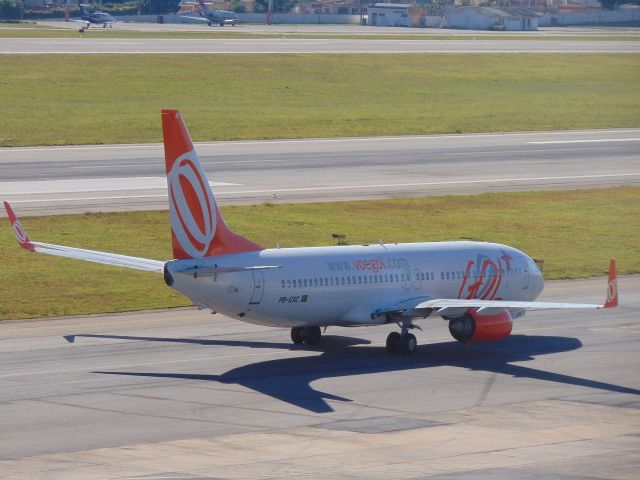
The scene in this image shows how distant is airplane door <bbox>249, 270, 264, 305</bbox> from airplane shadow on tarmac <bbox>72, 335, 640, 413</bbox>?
2.49 m

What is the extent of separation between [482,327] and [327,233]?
26075 millimetres

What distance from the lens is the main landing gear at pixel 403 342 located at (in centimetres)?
4662

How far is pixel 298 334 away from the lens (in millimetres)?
48094

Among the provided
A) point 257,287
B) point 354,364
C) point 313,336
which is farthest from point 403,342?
point 257,287

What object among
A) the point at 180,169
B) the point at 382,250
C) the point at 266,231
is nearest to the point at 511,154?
the point at 266,231

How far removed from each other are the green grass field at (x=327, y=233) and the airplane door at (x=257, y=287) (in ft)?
45.3

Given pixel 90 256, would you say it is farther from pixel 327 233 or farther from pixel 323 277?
pixel 327 233

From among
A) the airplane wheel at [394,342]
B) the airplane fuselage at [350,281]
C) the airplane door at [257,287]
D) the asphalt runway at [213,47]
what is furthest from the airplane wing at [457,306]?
the asphalt runway at [213,47]

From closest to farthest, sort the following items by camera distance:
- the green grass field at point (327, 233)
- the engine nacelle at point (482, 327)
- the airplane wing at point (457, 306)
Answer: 1. the airplane wing at point (457, 306)
2. the engine nacelle at point (482, 327)
3. the green grass field at point (327, 233)

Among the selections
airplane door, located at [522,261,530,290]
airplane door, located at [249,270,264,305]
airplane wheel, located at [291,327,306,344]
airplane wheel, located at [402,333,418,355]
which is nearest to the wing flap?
airplane door, located at [249,270,264,305]

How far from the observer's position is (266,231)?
7225cm

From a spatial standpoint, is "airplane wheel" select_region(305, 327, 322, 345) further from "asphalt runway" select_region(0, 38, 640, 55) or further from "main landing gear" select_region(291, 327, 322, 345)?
"asphalt runway" select_region(0, 38, 640, 55)

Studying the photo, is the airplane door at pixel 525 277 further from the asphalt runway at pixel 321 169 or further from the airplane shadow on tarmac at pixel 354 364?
the asphalt runway at pixel 321 169

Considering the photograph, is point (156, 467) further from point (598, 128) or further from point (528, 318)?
point (598, 128)
